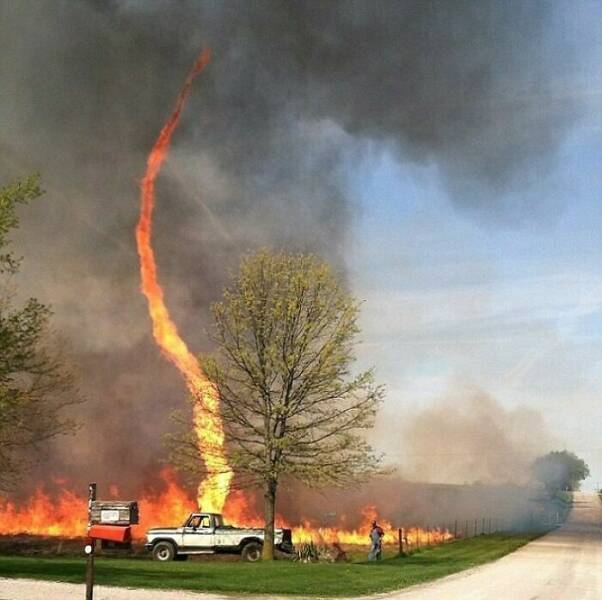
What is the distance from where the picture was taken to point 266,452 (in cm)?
3316

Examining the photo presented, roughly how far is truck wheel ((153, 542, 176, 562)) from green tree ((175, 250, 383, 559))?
3.52 meters

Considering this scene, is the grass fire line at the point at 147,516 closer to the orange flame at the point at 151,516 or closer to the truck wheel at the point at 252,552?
the orange flame at the point at 151,516

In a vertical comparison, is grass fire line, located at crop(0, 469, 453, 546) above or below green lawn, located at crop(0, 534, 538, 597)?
above

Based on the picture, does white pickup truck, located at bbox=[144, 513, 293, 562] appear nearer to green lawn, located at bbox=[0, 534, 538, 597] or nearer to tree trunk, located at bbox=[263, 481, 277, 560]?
tree trunk, located at bbox=[263, 481, 277, 560]

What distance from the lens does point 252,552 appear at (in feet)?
109

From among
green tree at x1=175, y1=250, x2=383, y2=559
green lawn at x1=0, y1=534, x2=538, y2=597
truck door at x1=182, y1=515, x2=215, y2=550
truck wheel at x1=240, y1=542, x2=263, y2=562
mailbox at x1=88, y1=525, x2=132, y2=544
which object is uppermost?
green tree at x1=175, y1=250, x2=383, y2=559

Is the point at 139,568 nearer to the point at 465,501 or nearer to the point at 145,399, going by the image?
the point at 145,399

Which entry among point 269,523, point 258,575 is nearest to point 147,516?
point 269,523

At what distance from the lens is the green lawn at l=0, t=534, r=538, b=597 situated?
70.1ft

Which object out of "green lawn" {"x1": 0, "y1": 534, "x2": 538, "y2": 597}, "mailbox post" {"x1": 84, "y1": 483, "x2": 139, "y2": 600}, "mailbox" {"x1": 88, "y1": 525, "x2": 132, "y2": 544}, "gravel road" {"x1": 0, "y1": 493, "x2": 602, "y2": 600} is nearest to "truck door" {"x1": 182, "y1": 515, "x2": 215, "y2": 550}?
"green lawn" {"x1": 0, "y1": 534, "x2": 538, "y2": 597}

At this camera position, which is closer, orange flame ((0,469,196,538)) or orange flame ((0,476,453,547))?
orange flame ((0,476,453,547))

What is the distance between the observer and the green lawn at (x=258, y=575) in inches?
842

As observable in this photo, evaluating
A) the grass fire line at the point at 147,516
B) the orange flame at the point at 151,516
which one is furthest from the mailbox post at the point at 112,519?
the orange flame at the point at 151,516

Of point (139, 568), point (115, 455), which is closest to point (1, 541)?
point (115, 455)
